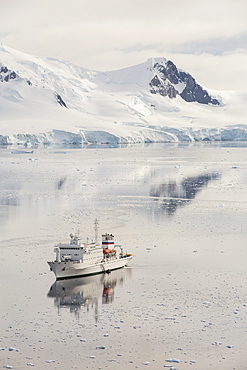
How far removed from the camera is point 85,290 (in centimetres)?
1877

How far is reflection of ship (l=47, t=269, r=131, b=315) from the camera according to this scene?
1748 centimetres

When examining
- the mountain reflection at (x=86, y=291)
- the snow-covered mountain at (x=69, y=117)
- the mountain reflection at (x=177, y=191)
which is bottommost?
the mountain reflection at (x=86, y=291)

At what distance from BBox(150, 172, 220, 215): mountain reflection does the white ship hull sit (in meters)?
11.4

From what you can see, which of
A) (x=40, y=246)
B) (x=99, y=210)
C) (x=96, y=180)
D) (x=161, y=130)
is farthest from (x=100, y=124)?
(x=40, y=246)

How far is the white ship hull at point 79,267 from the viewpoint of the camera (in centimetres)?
1977

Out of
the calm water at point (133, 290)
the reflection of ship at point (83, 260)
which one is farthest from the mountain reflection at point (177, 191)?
the reflection of ship at point (83, 260)

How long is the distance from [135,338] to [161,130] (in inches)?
5819

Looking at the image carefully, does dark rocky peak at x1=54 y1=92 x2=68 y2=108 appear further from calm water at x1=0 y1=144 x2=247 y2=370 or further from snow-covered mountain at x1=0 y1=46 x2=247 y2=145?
calm water at x1=0 y1=144 x2=247 y2=370

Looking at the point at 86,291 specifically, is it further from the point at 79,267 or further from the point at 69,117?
the point at 69,117

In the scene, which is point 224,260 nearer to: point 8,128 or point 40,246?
point 40,246

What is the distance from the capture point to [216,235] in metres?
26.3

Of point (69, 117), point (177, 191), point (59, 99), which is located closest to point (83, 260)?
point (177, 191)

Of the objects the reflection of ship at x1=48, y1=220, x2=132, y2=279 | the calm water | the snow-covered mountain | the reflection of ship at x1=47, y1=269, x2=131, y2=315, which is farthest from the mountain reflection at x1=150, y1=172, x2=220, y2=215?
the snow-covered mountain

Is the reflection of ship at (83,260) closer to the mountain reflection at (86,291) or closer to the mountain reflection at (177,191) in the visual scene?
the mountain reflection at (86,291)
